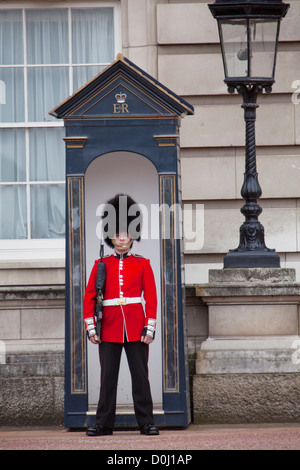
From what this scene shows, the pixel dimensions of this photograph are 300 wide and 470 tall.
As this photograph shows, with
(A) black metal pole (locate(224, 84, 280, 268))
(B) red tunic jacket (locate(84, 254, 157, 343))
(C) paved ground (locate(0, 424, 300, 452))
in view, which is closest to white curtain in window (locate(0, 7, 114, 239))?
(A) black metal pole (locate(224, 84, 280, 268))

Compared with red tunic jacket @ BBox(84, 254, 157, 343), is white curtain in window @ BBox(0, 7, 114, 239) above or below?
above

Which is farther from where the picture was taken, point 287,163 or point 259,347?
point 287,163

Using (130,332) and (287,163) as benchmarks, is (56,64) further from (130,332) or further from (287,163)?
(130,332)

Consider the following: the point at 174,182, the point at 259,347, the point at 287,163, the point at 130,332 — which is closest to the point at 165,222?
the point at 174,182

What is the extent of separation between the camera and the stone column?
784cm

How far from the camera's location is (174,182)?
7.35m

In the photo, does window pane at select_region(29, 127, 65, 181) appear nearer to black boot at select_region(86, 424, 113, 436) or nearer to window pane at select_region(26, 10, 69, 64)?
window pane at select_region(26, 10, 69, 64)

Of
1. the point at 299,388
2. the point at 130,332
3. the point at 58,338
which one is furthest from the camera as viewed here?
the point at 58,338

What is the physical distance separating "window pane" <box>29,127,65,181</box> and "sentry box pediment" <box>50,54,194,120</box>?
179 cm

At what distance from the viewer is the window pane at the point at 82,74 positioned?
916 cm

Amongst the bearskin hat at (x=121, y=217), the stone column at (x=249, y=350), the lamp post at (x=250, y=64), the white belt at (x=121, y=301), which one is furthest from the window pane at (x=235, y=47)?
the white belt at (x=121, y=301)

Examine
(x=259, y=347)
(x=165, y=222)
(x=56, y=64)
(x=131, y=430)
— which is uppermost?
(x=56, y=64)

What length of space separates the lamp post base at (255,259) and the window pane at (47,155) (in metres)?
1.94

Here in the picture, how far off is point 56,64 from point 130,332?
310 cm
